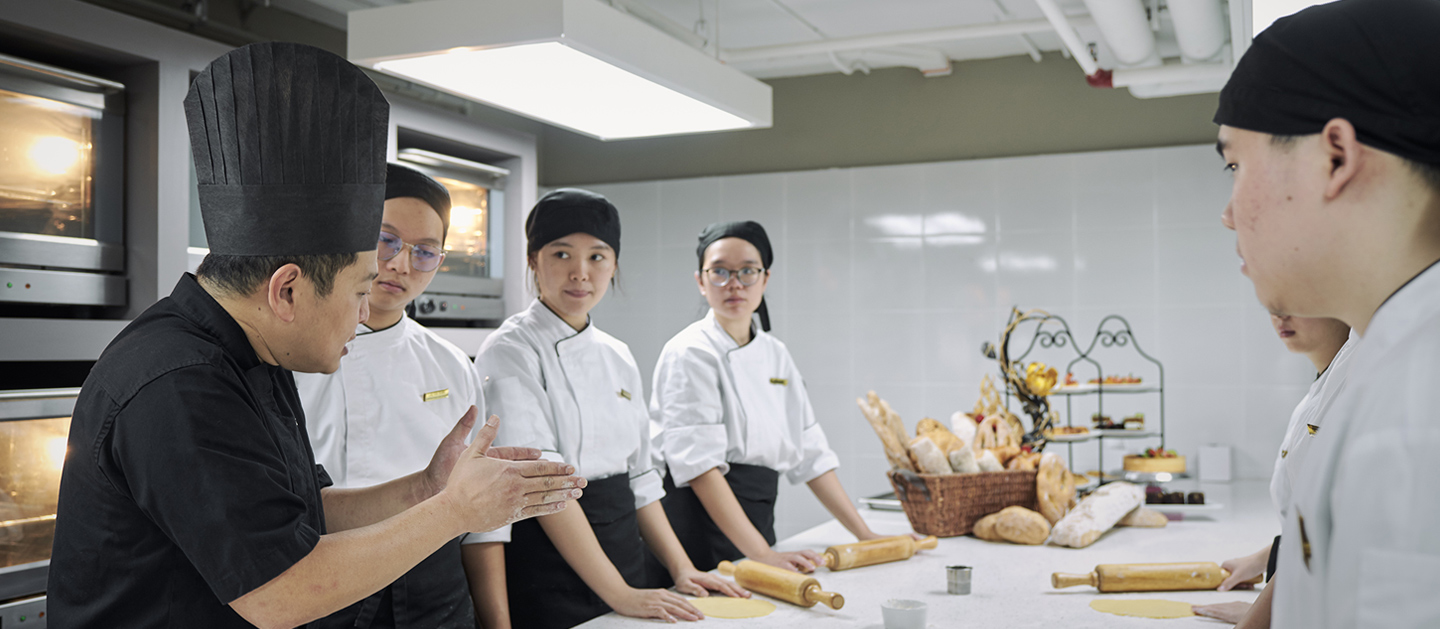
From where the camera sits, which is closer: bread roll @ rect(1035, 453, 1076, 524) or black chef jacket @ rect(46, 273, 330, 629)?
black chef jacket @ rect(46, 273, 330, 629)

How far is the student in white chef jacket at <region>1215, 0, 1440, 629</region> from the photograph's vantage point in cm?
59

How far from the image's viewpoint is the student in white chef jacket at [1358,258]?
23.2 inches

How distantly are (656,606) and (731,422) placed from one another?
84 centimetres

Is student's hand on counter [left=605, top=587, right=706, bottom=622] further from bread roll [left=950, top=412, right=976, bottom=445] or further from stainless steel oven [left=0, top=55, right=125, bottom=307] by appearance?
stainless steel oven [left=0, top=55, right=125, bottom=307]

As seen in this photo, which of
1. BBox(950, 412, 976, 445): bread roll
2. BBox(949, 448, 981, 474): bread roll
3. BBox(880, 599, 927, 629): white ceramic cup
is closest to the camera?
BBox(880, 599, 927, 629): white ceramic cup

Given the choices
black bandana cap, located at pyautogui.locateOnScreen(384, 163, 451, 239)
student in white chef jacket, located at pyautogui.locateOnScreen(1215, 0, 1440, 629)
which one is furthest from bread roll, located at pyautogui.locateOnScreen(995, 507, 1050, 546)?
student in white chef jacket, located at pyautogui.locateOnScreen(1215, 0, 1440, 629)

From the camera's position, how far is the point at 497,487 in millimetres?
1044

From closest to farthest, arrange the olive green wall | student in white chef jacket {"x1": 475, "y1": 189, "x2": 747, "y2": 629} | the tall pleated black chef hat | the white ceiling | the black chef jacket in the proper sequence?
the black chef jacket, the tall pleated black chef hat, student in white chef jacket {"x1": 475, "y1": 189, "x2": 747, "y2": 629}, the white ceiling, the olive green wall

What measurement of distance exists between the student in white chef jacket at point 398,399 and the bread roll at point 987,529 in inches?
49.6

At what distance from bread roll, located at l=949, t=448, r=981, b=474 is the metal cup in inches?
23.6

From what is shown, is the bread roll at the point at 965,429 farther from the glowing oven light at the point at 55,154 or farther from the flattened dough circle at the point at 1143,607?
the glowing oven light at the point at 55,154

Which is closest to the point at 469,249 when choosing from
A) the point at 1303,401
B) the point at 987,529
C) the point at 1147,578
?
the point at 987,529

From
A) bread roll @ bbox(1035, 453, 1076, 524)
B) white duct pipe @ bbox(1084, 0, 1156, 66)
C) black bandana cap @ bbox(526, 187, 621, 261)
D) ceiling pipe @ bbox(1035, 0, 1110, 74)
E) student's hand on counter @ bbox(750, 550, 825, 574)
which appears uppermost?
ceiling pipe @ bbox(1035, 0, 1110, 74)

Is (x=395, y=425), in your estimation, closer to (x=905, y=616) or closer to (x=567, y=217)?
(x=567, y=217)
